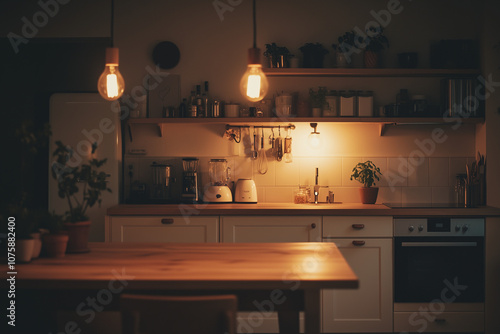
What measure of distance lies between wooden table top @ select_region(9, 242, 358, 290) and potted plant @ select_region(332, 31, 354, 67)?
2290 mm

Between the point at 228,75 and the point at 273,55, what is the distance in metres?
0.43

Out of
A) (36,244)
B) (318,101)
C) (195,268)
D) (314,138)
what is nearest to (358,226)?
(314,138)

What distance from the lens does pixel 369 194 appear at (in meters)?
4.17

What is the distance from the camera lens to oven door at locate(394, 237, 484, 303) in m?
3.75

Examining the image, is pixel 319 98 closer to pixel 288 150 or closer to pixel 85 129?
pixel 288 150

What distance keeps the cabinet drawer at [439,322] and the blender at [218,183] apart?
5.13 feet

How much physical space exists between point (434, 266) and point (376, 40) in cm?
187

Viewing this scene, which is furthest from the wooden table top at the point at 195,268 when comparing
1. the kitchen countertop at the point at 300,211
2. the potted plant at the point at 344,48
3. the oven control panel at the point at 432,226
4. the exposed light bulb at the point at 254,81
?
the potted plant at the point at 344,48

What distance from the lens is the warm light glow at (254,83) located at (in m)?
2.35

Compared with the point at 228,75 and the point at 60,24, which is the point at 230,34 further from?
the point at 60,24

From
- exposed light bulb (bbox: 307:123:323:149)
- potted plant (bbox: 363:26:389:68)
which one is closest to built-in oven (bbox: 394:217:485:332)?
exposed light bulb (bbox: 307:123:323:149)

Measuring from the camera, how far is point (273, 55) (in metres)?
4.26

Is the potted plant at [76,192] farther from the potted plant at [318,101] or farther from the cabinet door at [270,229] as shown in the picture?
the potted plant at [318,101]

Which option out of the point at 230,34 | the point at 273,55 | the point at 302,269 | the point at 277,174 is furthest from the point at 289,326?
the point at 230,34
